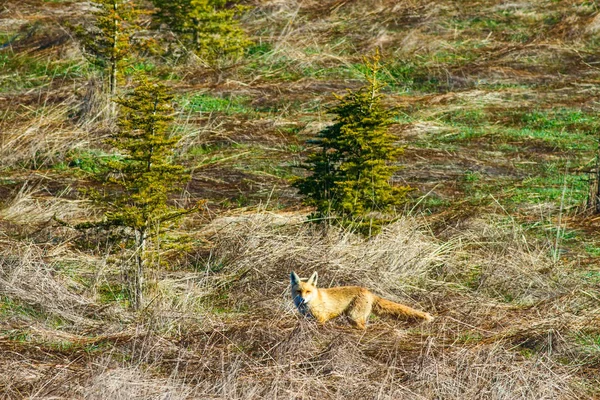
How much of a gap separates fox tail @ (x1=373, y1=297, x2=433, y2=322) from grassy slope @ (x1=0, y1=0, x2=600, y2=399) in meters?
0.10

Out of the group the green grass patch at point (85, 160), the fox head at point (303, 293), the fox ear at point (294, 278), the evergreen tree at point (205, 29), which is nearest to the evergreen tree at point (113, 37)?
the green grass patch at point (85, 160)

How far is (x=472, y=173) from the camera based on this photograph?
14.9 m

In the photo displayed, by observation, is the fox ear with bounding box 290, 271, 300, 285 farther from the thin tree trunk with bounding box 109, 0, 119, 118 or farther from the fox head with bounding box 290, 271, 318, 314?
the thin tree trunk with bounding box 109, 0, 119, 118

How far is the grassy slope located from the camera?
7.64m

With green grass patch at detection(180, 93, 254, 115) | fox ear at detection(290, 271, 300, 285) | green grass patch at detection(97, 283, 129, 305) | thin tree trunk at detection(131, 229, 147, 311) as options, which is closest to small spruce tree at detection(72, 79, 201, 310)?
thin tree trunk at detection(131, 229, 147, 311)

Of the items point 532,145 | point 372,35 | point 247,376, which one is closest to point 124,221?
point 247,376

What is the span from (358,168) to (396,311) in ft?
9.24

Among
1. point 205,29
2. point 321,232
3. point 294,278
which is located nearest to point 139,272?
point 294,278

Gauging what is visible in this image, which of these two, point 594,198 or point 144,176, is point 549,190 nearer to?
point 594,198

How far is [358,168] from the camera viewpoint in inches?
442

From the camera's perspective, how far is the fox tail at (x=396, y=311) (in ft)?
28.6

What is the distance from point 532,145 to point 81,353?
1038cm

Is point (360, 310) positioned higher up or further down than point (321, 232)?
higher up

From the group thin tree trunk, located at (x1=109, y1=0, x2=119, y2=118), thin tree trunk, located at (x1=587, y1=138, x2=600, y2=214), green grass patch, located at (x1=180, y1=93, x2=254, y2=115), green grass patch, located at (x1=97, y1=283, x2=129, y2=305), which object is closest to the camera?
green grass patch, located at (x1=97, y1=283, x2=129, y2=305)
